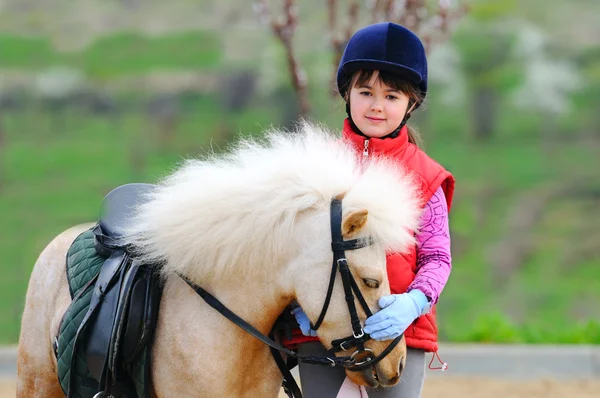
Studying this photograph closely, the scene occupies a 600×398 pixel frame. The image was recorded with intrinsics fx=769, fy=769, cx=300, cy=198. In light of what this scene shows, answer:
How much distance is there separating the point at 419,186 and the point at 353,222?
0.36m

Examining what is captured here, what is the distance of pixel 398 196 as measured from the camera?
7.53ft

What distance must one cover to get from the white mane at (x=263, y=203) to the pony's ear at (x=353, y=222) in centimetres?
4

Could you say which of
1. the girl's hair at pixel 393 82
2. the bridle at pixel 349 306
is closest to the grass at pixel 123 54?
the girl's hair at pixel 393 82

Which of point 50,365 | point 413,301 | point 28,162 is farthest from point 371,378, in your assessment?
point 28,162

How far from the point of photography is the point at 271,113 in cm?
1135

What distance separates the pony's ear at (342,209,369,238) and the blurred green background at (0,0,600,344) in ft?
22.3

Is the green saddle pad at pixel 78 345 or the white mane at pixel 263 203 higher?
the white mane at pixel 263 203

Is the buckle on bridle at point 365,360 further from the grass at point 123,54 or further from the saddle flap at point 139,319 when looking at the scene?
the grass at point 123,54

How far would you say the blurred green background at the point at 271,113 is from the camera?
9.94m

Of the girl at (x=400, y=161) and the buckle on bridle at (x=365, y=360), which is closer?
the buckle on bridle at (x=365, y=360)

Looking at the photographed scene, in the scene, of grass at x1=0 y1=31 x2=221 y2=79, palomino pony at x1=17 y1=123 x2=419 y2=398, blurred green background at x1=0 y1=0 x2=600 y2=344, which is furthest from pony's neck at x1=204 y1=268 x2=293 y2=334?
grass at x1=0 y1=31 x2=221 y2=79

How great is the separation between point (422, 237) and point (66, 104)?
10.1 meters

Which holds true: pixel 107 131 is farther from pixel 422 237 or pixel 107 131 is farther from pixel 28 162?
pixel 422 237

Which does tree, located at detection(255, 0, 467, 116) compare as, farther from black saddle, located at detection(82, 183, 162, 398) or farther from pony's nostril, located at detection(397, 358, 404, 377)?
pony's nostril, located at detection(397, 358, 404, 377)
